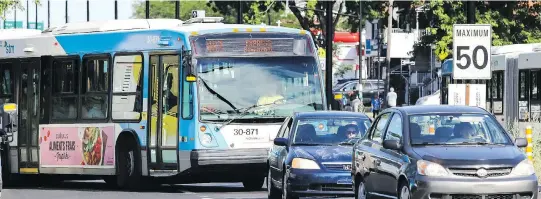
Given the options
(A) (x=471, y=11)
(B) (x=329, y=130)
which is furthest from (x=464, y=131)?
(A) (x=471, y=11)

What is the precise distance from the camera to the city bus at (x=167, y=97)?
22.2 metres

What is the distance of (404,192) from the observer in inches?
600

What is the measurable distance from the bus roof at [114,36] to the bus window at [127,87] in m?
0.20

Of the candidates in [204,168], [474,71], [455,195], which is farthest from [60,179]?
[455,195]

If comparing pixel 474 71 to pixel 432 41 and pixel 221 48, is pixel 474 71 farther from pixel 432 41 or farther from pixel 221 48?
pixel 432 41

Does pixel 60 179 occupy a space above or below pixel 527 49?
below

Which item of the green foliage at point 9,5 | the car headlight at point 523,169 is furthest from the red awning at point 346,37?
the car headlight at point 523,169

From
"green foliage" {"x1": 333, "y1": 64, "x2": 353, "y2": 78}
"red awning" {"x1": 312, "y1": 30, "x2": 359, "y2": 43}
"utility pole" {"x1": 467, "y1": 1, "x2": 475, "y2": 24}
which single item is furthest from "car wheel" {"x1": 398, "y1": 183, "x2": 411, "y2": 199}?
"red awning" {"x1": 312, "y1": 30, "x2": 359, "y2": 43}

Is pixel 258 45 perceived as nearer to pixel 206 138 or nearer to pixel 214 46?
pixel 214 46

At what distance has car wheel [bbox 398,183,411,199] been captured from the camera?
49.3 feet

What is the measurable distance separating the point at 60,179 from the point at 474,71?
357 inches

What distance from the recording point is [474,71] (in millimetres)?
23625

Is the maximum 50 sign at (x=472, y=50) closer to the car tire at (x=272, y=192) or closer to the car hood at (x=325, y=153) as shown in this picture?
the car tire at (x=272, y=192)

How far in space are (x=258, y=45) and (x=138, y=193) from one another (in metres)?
3.05
